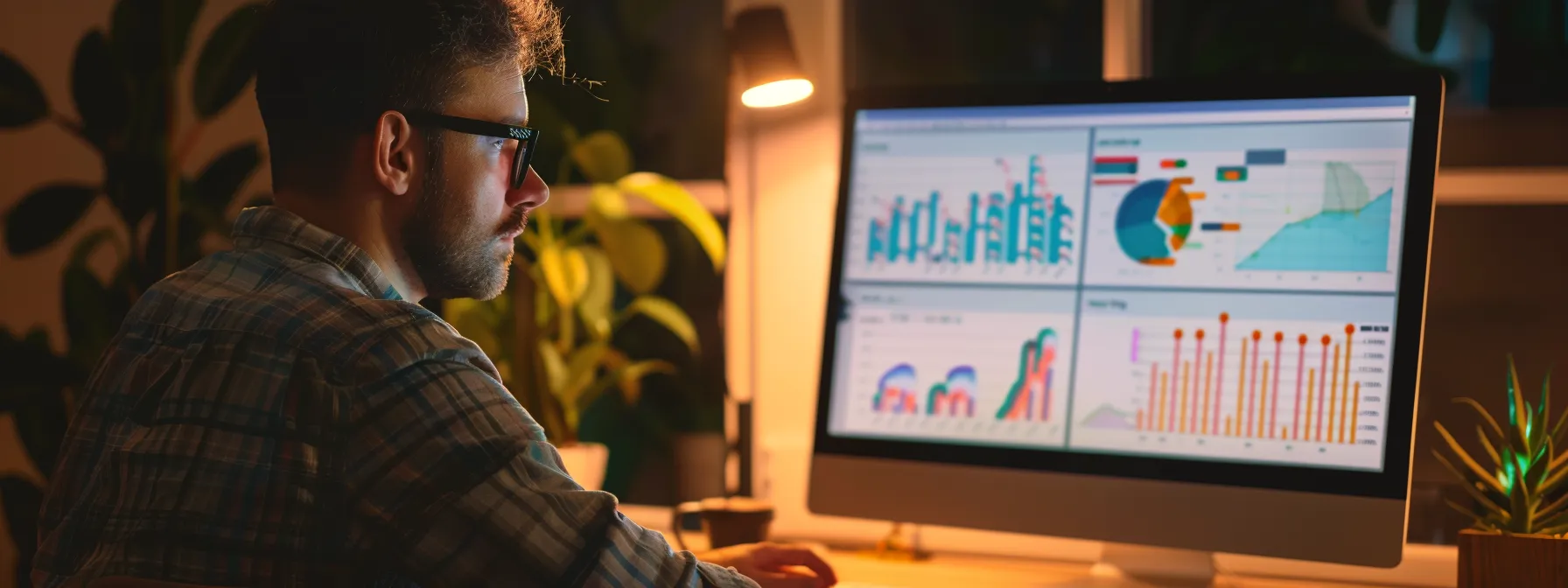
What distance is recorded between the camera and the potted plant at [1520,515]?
104 cm

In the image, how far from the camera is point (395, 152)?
92cm

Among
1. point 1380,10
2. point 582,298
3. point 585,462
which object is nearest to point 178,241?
point 582,298

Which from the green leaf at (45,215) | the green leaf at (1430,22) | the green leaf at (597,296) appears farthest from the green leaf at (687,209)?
the green leaf at (1430,22)

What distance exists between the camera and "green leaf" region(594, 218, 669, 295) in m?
1.72

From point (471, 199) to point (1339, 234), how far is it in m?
0.78

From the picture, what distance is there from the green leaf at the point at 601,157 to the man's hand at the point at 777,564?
815mm

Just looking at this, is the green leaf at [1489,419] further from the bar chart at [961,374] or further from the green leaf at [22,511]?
the green leaf at [22,511]

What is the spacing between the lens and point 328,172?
0.91 m

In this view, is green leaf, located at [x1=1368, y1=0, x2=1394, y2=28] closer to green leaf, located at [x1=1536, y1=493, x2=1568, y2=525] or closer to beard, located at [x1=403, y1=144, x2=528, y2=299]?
green leaf, located at [x1=1536, y1=493, x2=1568, y2=525]

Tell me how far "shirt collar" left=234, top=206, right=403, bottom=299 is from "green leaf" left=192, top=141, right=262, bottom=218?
100cm

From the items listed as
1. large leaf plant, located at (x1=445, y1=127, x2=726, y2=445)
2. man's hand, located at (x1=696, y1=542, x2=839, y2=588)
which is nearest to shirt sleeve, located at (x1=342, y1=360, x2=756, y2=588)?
man's hand, located at (x1=696, y1=542, x2=839, y2=588)

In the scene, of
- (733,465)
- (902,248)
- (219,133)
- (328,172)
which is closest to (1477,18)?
(902,248)

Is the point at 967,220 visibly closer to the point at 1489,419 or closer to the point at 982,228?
the point at 982,228

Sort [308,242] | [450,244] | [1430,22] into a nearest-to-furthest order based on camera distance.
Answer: [308,242] < [450,244] < [1430,22]
